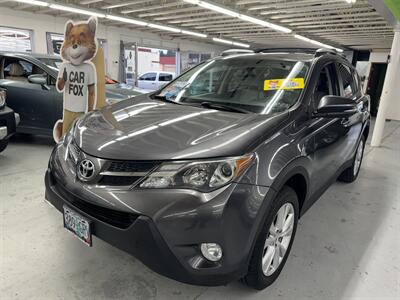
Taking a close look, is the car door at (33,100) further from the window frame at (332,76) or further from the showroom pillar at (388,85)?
the showroom pillar at (388,85)

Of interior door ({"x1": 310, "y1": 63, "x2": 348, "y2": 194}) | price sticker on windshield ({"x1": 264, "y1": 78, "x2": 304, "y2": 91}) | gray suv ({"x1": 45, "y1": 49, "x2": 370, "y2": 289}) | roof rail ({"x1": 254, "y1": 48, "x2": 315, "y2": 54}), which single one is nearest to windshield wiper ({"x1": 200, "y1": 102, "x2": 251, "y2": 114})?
gray suv ({"x1": 45, "y1": 49, "x2": 370, "y2": 289})

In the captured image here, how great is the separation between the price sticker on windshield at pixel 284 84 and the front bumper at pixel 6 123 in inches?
113

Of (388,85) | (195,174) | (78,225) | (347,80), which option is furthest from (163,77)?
(195,174)

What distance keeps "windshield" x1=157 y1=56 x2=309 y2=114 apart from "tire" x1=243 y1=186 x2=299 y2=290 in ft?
1.73

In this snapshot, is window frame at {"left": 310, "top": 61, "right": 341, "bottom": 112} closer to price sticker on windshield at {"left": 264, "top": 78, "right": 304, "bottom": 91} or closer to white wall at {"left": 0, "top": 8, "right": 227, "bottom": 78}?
price sticker on windshield at {"left": 264, "top": 78, "right": 304, "bottom": 91}

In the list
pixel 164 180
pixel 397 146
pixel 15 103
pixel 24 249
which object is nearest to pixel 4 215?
pixel 24 249

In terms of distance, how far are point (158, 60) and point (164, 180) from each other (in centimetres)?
2045

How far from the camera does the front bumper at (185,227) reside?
1.30m

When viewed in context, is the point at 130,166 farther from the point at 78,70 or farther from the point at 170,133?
the point at 78,70

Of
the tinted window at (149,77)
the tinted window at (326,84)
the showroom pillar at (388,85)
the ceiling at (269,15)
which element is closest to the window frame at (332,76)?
the tinted window at (326,84)

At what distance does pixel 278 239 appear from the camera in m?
Result: 1.78

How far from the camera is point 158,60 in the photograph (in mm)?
20703

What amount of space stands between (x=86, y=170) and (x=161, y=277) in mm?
805

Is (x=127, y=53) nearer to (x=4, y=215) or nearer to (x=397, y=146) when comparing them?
(x=397, y=146)
